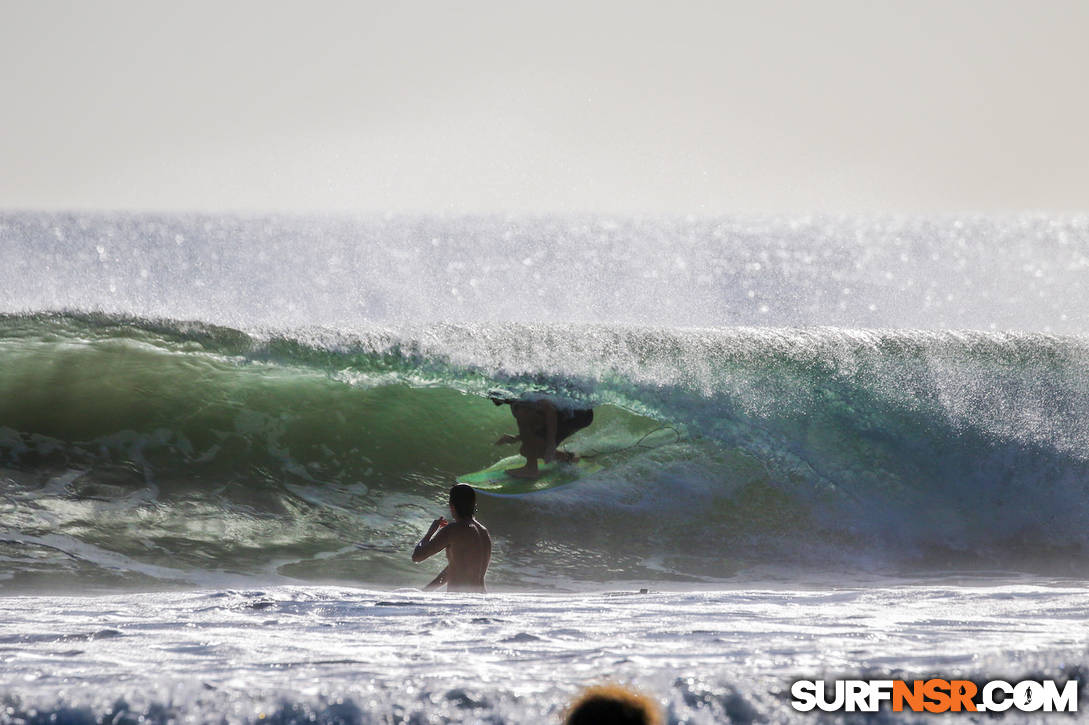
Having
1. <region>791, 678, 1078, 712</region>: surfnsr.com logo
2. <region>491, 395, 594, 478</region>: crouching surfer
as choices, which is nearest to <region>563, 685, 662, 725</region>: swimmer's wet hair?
<region>791, 678, 1078, 712</region>: surfnsr.com logo

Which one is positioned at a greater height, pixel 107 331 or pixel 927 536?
pixel 107 331

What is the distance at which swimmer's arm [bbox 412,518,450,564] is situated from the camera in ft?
18.5

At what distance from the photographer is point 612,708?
2.16 metres

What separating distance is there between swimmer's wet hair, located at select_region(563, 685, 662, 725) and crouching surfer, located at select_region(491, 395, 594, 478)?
189 inches

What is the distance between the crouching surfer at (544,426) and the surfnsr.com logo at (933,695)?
483 centimetres

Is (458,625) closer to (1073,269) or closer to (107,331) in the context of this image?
(107,331)

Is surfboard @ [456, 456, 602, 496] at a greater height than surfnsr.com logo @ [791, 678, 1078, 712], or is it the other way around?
surfboard @ [456, 456, 602, 496]

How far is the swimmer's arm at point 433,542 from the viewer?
18.5ft

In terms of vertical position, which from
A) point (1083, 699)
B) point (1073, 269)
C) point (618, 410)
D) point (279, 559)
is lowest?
point (279, 559)

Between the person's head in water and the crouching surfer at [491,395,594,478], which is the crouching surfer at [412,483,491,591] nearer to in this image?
the person's head in water

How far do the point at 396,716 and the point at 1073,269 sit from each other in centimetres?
2714

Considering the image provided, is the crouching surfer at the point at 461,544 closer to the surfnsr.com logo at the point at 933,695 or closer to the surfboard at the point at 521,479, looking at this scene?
the surfboard at the point at 521,479

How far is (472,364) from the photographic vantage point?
827cm

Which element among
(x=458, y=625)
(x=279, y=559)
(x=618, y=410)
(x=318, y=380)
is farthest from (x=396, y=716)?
(x=318, y=380)
